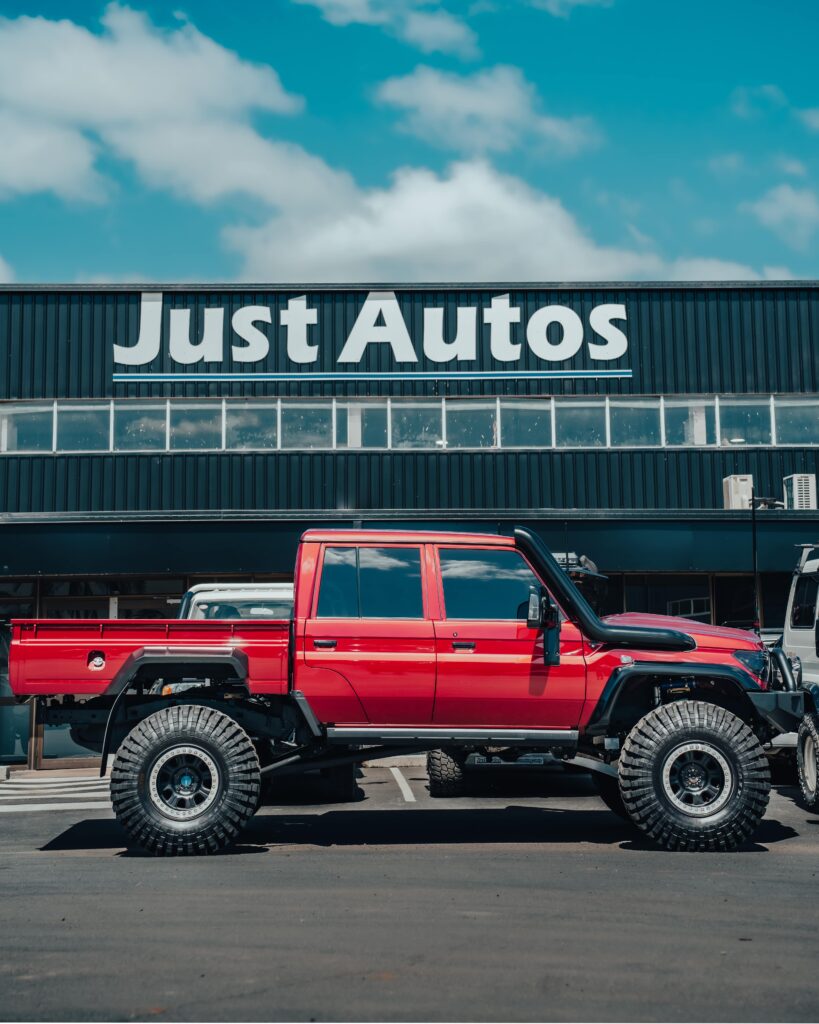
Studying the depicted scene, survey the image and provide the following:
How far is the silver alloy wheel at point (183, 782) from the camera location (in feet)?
27.5

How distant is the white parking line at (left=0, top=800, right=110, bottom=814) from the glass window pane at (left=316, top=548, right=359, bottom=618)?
5.00 metres

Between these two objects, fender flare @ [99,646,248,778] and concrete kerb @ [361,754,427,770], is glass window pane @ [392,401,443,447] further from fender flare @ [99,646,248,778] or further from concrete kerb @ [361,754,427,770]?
fender flare @ [99,646,248,778]

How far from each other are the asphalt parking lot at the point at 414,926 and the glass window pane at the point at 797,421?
493 inches

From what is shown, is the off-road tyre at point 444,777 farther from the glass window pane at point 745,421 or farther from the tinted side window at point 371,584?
the glass window pane at point 745,421

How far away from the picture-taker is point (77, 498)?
67.3 ft

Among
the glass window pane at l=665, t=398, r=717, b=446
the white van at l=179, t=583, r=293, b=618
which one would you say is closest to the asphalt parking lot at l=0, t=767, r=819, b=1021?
the white van at l=179, t=583, r=293, b=618

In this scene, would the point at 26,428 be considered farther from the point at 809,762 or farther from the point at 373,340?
the point at 809,762

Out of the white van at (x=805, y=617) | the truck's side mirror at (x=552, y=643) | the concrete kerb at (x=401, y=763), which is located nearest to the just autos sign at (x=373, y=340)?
the concrete kerb at (x=401, y=763)

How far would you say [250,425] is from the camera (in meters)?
20.9

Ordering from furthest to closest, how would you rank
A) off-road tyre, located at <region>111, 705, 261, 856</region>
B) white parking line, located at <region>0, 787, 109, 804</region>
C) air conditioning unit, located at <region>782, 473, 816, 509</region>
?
air conditioning unit, located at <region>782, 473, 816, 509</region> → white parking line, located at <region>0, 787, 109, 804</region> → off-road tyre, located at <region>111, 705, 261, 856</region>

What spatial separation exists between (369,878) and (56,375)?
15.8 metres

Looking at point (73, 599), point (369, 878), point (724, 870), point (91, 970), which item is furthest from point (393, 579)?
point (73, 599)

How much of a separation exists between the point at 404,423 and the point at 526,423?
227 centimetres

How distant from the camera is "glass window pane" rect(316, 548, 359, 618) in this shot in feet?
29.0
